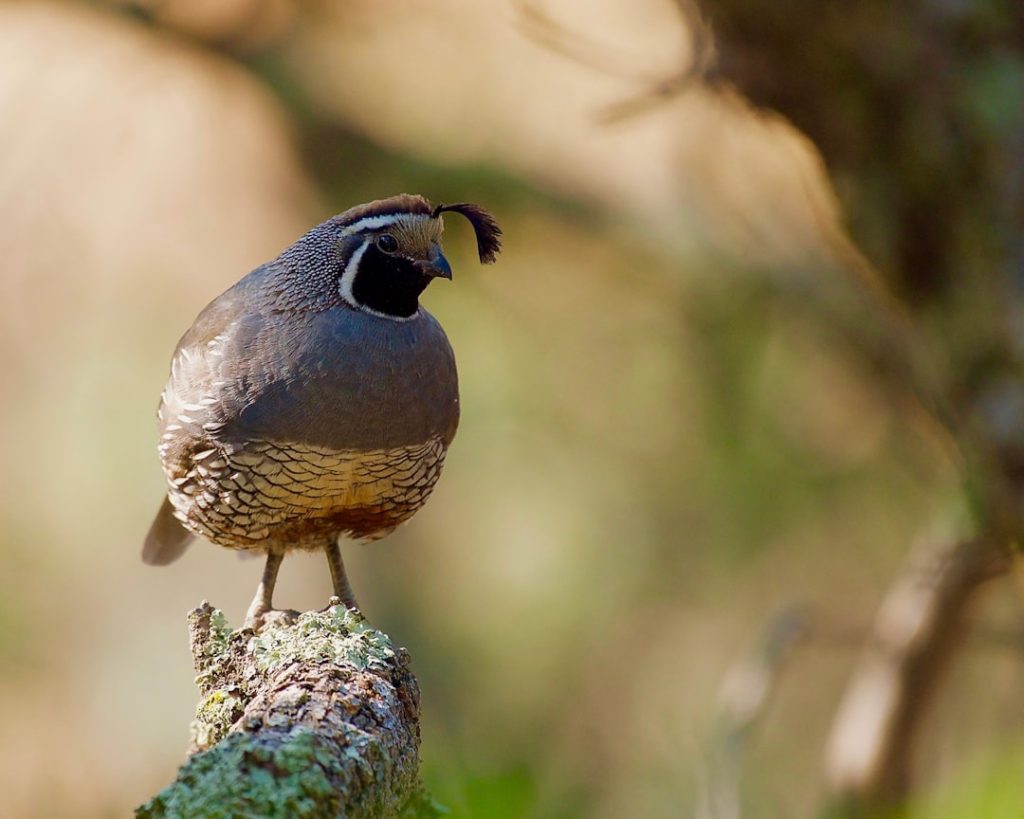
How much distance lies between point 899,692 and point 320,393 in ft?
8.88

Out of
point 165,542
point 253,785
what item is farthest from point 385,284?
point 253,785

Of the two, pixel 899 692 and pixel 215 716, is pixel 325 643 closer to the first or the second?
pixel 215 716

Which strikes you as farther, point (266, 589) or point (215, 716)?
point (266, 589)

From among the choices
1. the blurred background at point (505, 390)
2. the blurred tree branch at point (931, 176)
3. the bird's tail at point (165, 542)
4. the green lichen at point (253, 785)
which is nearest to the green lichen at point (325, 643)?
the green lichen at point (253, 785)

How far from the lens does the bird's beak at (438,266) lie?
3221 mm

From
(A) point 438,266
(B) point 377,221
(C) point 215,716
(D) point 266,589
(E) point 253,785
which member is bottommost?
(E) point 253,785

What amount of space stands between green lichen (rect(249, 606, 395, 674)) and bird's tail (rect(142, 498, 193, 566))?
1.60 meters

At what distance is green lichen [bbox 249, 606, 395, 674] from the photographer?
2164 mm

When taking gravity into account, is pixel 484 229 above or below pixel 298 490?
above

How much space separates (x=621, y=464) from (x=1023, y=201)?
4.17 m

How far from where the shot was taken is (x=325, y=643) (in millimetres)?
2227

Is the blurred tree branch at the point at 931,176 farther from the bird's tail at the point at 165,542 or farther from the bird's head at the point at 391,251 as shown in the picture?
the bird's tail at the point at 165,542

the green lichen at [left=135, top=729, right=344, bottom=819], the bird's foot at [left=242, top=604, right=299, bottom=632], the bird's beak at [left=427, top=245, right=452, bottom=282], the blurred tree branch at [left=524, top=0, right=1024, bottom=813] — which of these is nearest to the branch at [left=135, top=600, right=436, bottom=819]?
the green lichen at [left=135, top=729, right=344, bottom=819]

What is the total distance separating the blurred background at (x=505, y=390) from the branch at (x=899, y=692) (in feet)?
→ 2.45
